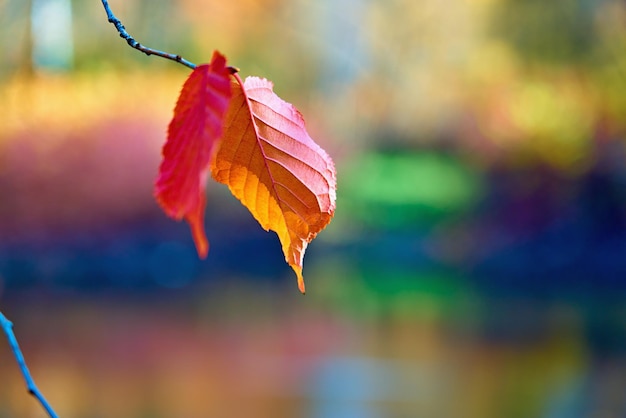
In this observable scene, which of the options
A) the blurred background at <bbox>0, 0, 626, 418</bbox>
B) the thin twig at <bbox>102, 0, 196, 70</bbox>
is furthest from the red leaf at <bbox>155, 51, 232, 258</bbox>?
the blurred background at <bbox>0, 0, 626, 418</bbox>

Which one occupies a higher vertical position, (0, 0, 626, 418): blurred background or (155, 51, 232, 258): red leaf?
(155, 51, 232, 258): red leaf

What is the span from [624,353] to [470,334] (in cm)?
106

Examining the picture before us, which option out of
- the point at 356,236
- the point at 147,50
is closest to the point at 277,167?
the point at 147,50

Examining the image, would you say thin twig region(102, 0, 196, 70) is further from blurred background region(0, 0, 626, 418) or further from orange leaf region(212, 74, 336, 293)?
blurred background region(0, 0, 626, 418)

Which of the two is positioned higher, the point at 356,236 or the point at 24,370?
the point at 24,370

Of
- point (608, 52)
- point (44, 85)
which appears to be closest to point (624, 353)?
point (608, 52)

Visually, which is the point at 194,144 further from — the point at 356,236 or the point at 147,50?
the point at 356,236

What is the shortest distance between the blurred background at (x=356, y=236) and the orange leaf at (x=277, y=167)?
449 cm

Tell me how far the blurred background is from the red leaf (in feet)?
15.0

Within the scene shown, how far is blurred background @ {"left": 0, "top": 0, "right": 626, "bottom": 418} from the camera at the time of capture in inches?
209

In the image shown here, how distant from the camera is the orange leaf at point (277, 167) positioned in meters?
0.38

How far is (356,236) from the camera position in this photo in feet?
32.8

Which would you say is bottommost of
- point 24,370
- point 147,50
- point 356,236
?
point 356,236

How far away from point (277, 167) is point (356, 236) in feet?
31.6
